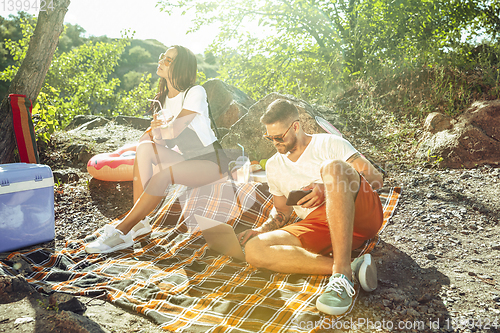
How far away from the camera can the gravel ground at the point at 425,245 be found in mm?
1585

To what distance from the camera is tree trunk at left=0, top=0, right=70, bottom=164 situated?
361cm

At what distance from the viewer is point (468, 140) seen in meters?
3.81

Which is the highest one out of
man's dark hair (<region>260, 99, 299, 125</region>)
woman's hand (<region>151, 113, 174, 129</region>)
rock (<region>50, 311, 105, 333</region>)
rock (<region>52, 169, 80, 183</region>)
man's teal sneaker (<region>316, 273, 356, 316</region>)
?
man's dark hair (<region>260, 99, 299, 125</region>)

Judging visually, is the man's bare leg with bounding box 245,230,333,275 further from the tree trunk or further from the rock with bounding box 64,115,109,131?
the rock with bounding box 64,115,109,131

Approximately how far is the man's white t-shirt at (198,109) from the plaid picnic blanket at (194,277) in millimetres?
592

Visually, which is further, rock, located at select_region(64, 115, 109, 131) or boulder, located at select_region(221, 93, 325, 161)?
rock, located at select_region(64, 115, 109, 131)

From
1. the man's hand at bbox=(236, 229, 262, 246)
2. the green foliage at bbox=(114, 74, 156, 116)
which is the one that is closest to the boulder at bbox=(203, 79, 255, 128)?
the man's hand at bbox=(236, 229, 262, 246)

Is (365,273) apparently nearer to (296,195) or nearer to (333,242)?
(333,242)

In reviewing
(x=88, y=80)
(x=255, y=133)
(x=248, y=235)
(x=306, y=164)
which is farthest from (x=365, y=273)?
(x=88, y=80)

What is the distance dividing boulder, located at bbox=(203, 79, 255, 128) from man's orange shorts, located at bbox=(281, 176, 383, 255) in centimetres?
325

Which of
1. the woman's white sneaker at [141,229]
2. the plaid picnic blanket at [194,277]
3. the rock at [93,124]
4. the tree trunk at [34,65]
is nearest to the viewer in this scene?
the plaid picnic blanket at [194,277]

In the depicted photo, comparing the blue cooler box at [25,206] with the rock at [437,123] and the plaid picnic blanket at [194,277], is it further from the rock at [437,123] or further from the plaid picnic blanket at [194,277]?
the rock at [437,123]

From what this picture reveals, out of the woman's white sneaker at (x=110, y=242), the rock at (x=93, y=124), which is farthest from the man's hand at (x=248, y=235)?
the rock at (x=93, y=124)

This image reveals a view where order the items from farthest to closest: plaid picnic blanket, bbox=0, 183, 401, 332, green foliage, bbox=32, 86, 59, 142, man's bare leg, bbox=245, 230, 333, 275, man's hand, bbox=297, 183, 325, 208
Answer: green foliage, bbox=32, 86, 59, 142 < man's hand, bbox=297, 183, 325, 208 < man's bare leg, bbox=245, 230, 333, 275 < plaid picnic blanket, bbox=0, 183, 401, 332
